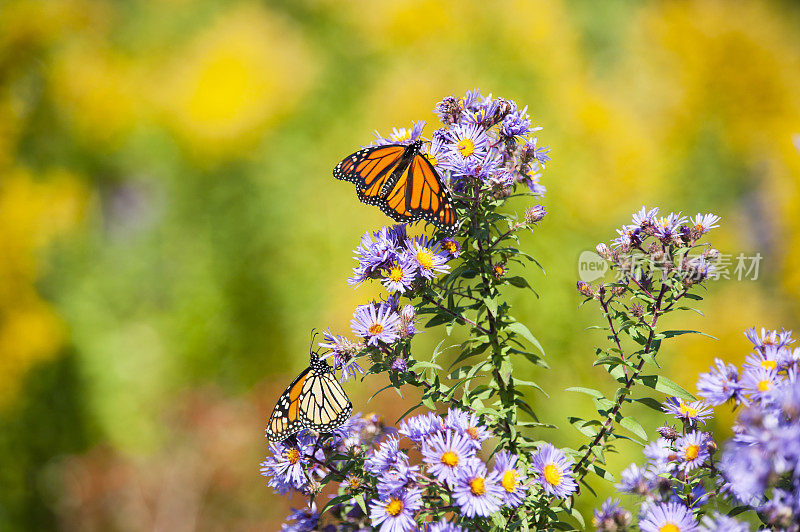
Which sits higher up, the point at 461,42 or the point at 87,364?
the point at 461,42

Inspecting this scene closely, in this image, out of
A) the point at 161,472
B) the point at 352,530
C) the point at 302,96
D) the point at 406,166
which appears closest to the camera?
the point at 352,530

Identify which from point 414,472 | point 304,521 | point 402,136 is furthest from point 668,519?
point 402,136

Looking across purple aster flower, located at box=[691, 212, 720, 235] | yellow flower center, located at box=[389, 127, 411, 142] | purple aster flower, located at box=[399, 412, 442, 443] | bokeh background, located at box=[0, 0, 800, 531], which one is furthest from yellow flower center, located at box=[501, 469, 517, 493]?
bokeh background, located at box=[0, 0, 800, 531]

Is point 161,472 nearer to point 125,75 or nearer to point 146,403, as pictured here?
point 146,403

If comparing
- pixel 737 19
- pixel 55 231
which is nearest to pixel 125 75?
pixel 55 231

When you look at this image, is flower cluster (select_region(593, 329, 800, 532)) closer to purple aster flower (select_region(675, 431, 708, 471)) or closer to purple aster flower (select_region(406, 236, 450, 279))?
purple aster flower (select_region(675, 431, 708, 471))

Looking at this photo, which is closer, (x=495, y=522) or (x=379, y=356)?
(x=495, y=522)
